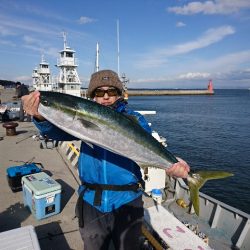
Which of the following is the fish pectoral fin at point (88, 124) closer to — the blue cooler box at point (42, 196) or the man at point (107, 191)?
the man at point (107, 191)

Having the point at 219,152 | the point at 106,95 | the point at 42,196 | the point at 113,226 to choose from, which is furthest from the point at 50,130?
the point at 219,152

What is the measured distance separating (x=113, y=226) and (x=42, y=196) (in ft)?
10.0

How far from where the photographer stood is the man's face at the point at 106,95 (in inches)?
146

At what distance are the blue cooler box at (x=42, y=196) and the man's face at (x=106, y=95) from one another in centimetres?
340

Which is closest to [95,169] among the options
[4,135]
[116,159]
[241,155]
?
[116,159]

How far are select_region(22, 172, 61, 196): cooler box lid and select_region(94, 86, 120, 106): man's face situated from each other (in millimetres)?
3372

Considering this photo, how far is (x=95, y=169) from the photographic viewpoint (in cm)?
359

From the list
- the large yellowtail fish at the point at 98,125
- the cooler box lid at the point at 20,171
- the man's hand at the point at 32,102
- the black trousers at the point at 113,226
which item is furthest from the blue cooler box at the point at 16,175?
the large yellowtail fish at the point at 98,125

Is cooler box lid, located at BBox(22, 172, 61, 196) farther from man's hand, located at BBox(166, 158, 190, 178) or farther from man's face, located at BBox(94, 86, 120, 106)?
man's hand, located at BBox(166, 158, 190, 178)

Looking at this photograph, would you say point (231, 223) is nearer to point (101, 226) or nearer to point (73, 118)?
point (101, 226)

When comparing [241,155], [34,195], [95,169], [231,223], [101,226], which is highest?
[95,169]

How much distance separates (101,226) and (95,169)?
0.80 meters

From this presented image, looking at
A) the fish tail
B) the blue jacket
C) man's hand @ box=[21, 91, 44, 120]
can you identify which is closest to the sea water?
the fish tail

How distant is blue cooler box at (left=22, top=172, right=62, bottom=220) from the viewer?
6.09 meters
